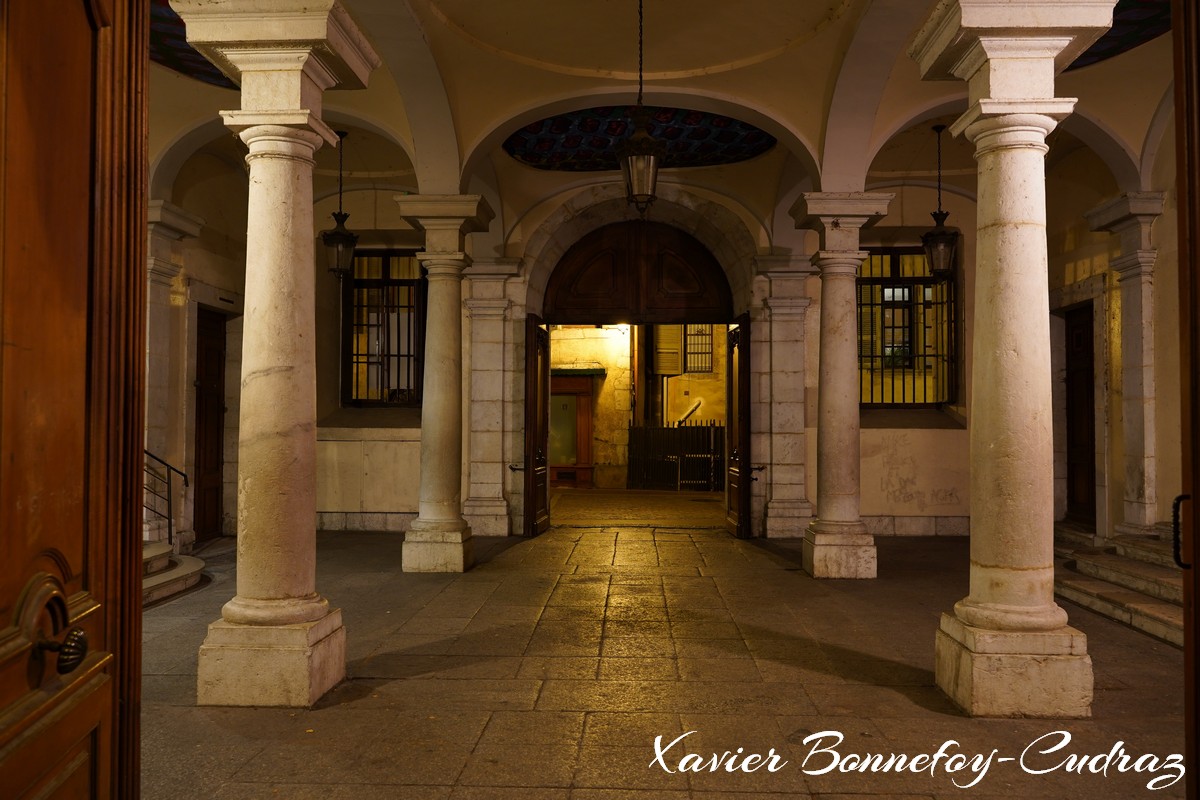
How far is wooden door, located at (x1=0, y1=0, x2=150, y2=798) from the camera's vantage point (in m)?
1.55

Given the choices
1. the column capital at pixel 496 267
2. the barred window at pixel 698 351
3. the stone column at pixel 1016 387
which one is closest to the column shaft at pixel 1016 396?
the stone column at pixel 1016 387

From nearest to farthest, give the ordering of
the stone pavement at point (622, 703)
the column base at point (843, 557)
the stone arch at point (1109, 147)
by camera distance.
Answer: the stone pavement at point (622, 703) < the column base at point (843, 557) < the stone arch at point (1109, 147)

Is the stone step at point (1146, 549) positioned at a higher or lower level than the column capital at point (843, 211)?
lower

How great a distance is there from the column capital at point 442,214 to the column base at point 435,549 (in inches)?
106

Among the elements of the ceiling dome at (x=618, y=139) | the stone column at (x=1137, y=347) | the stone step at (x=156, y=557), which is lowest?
the stone step at (x=156, y=557)

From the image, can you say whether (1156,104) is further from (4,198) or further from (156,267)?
(156,267)

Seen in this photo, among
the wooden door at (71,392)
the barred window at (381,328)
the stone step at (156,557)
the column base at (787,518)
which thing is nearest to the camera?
the wooden door at (71,392)

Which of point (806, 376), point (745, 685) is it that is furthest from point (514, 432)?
point (745, 685)

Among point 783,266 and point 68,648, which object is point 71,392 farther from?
point 783,266

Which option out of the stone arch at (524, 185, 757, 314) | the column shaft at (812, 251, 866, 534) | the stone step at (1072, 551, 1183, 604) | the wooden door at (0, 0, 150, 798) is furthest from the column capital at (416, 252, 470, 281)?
the stone step at (1072, 551, 1183, 604)

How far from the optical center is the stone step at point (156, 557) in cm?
723

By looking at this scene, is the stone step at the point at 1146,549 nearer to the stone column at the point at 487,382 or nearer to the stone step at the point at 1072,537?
the stone step at the point at 1072,537

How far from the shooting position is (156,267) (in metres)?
8.83

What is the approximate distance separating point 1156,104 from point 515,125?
6216mm
